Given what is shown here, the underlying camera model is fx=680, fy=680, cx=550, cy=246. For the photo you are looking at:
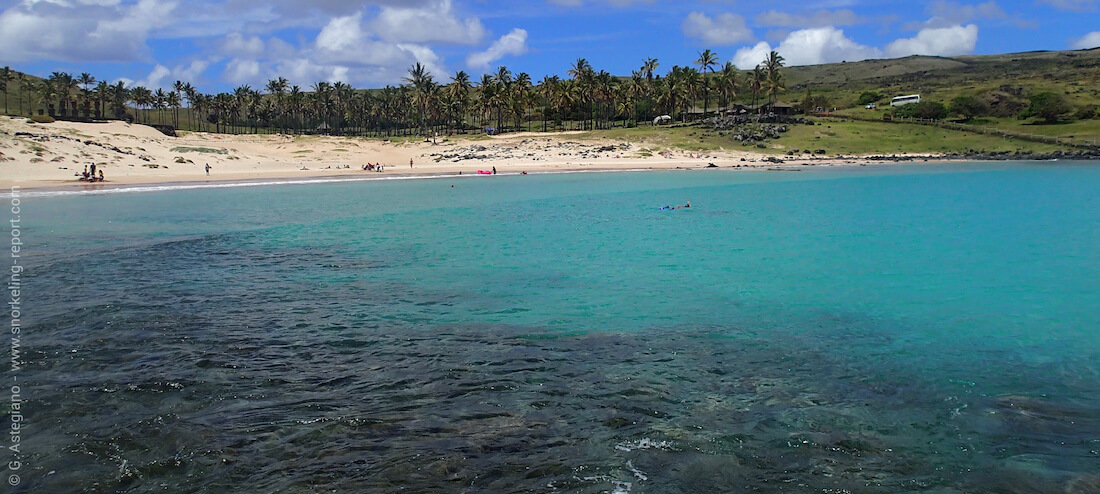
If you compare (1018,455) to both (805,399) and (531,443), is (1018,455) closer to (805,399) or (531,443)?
(805,399)

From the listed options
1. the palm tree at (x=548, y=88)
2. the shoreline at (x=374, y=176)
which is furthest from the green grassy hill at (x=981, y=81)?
the palm tree at (x=548, y=88)

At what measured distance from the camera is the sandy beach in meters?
53.4

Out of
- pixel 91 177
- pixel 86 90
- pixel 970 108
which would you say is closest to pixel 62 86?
pixel 86 90

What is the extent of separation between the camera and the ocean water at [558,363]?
7.52 meters

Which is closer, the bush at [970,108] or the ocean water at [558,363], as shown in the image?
the ocean water at [558,363]

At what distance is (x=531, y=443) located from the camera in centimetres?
805

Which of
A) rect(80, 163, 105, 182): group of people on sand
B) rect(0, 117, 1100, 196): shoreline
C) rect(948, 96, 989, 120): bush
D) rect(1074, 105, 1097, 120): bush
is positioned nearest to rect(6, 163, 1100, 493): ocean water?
rect(80, 163, 105, 182): group of people on sand

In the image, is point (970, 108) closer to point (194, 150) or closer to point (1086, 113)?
point (1086, 113)

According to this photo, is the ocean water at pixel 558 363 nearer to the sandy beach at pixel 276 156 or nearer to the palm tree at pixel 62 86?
the sandy beach at pixel 276 156

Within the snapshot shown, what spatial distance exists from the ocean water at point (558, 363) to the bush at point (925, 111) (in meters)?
80.3

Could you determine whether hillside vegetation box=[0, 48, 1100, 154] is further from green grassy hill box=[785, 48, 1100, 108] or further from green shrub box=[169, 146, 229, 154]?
green shrub box=[169, 146, 229, 154]

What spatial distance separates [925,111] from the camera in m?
97.4

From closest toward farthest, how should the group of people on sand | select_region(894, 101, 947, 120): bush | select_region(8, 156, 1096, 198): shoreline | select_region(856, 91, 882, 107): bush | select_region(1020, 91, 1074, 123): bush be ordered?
select_region(8, 156, 1096, 198): shoreline, the group of people on sand, select_region(1020, 91, 1074, 123): bush, select_region(894, 101, 947, 120): bush, select_region(856, 91, 882, 107): bush

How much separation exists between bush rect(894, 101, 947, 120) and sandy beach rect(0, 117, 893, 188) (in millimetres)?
30218
